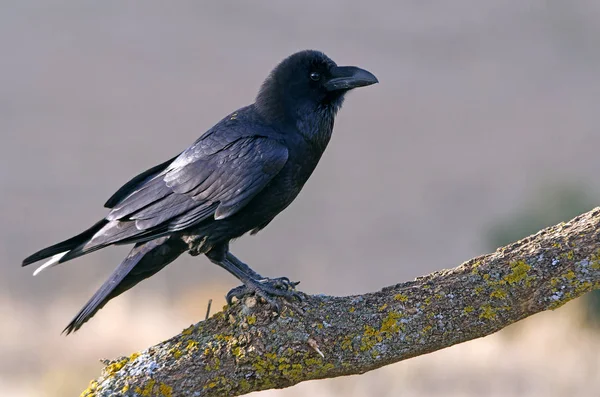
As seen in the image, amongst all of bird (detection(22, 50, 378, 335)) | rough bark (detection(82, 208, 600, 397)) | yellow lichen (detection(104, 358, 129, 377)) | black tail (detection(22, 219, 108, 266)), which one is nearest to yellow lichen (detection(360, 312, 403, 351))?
rough bark (detection(82, 208, 600, 397))

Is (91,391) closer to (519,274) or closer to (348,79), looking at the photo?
(519,274)

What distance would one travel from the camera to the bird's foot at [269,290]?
4.91 metres

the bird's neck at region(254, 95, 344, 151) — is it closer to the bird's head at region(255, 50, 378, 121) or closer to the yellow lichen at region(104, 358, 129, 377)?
the bird's head at region(255, 50, 378, 121)

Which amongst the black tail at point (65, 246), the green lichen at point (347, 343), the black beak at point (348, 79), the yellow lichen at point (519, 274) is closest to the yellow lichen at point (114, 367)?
the black tail at point (65, 246)

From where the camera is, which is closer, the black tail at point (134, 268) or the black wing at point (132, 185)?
the black tail at point (134, 268)

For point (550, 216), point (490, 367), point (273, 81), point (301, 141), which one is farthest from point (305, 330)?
point (550, 216)

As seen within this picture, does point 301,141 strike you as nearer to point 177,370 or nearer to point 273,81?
point 273,81

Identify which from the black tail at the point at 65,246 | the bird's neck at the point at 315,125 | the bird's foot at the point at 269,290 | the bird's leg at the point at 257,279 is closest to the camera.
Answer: the bird's foot at the point at 269,290

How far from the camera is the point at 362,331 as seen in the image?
466 cm

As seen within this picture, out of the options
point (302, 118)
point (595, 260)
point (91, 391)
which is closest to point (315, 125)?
point (302, 118)

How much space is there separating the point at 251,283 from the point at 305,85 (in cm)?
153

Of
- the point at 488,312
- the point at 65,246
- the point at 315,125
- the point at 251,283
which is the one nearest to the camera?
the point at 488,312

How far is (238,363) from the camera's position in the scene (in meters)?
4.64

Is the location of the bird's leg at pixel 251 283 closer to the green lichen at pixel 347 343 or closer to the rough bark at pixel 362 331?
the rough bark at pixel 362 331
